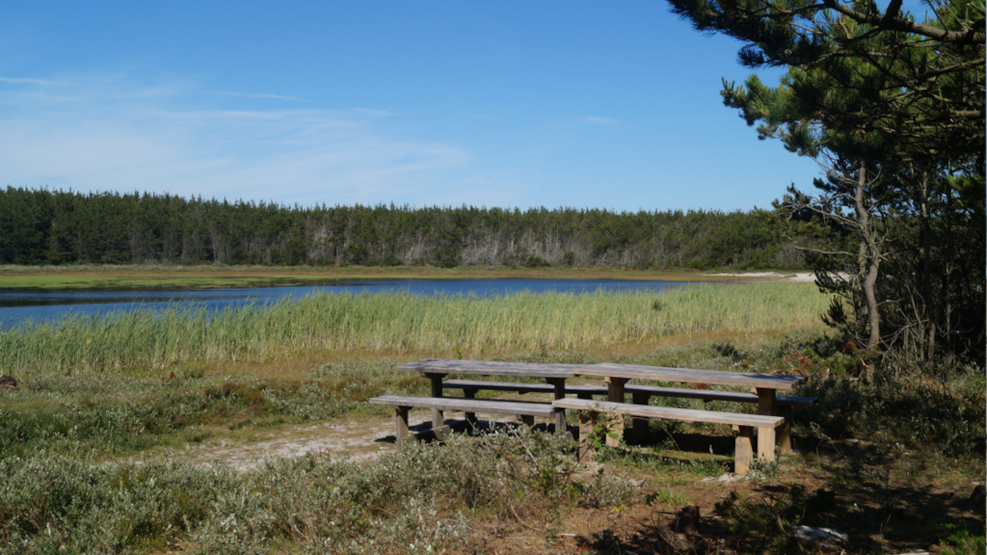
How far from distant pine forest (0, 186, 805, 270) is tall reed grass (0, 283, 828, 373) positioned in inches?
1706

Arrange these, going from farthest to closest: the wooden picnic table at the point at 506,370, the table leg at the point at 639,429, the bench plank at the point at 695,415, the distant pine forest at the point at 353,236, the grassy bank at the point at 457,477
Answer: the distant pine forest at the point at 353,236, the table leg at the point at 639,429, the wooden picnic table at the point at 506,370, the bench plank at the point at 695,415, the grassy bank at the point at 457,477

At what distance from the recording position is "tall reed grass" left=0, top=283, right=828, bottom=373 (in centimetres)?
1145

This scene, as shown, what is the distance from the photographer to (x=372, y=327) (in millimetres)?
14164

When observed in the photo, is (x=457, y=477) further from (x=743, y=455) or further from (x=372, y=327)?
(x=372, y=327)

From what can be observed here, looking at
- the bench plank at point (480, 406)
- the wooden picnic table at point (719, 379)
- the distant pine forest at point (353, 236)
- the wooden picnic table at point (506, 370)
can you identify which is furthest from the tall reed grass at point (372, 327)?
the distant pine forest at point (353, 236)

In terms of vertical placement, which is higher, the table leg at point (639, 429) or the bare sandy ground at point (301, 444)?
the table leg at point (639, 429)

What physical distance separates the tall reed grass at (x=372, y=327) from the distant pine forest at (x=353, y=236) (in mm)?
43323

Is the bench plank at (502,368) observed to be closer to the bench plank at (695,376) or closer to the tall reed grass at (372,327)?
the bench plank at (695,376)

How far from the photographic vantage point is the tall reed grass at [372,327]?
11.4 metres

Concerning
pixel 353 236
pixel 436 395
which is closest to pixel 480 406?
pixel 436 395

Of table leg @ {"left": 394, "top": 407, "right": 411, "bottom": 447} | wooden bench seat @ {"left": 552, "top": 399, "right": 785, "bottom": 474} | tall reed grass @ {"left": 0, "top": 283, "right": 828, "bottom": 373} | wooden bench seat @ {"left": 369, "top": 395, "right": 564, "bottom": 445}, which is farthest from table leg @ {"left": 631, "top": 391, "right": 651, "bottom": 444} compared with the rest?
tall reed grass @ {"left": 0, "top": 283, "right": 828, "bottom": 373}

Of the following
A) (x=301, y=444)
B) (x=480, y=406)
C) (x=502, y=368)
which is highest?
(x=502, y=368)

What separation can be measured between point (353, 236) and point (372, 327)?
5226 centimetres

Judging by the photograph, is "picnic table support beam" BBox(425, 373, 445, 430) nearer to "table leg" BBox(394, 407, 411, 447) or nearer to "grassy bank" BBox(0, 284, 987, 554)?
"table leg" BBox(394, 407, 411, 447)
